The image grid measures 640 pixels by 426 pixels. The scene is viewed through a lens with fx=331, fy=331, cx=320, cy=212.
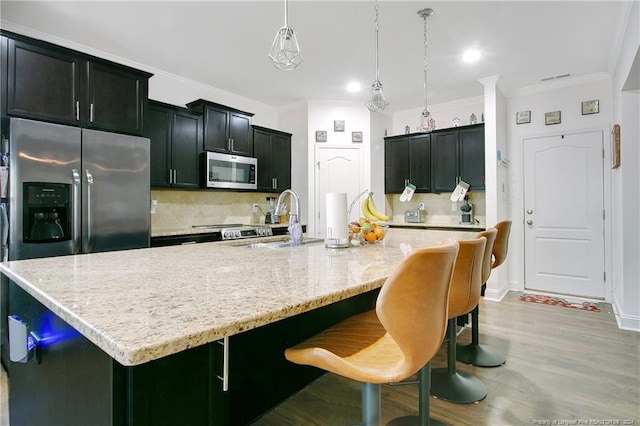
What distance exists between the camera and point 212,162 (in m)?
3.86

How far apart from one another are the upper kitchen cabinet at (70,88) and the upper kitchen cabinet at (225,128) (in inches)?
32.7

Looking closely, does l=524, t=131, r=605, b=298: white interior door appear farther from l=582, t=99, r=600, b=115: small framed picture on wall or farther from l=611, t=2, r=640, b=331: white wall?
l=611, t=2, r=640, b=331: white wall

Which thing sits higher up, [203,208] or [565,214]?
[203,208]

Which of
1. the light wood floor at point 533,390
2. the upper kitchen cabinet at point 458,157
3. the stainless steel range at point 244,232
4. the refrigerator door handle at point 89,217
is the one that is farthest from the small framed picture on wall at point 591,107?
the refrigerator door handle at point 89,217

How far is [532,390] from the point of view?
79.4 inches

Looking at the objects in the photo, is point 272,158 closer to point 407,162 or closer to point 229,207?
point 229,207

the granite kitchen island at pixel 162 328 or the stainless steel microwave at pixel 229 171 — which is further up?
the stainless steel microwave at pixel 229 171

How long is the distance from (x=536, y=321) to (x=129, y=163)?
4053 mm

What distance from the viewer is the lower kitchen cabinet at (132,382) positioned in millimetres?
780

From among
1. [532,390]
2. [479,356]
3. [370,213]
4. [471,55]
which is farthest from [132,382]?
[471,55]

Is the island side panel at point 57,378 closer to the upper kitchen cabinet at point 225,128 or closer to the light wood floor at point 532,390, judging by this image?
the light wood floor at point 532,390

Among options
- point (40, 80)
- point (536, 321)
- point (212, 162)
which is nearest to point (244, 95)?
point (212, 162)

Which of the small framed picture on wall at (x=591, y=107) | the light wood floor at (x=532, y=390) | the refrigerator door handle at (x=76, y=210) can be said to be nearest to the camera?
the light wood floor at (x=532, y=390)

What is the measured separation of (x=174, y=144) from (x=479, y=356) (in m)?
3.48
